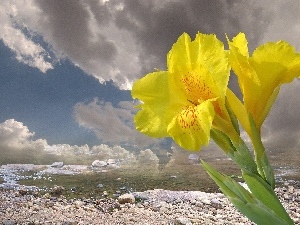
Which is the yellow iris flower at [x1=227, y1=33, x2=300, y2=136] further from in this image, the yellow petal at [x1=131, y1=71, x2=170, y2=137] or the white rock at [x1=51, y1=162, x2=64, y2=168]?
the white rock at [x1=51, y1=162, x2=64, y2=168]

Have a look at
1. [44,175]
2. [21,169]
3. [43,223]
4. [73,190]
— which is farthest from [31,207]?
[21,169]

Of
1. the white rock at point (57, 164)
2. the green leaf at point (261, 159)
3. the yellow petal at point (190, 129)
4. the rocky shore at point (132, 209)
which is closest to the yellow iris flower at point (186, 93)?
the yellow petal at point (190, 129)

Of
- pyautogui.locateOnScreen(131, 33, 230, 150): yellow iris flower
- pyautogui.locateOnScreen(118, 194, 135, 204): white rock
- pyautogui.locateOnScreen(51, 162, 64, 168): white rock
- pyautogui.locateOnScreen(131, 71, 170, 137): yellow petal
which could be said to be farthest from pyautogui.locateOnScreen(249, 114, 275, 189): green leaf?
pyautogui.locateOnScreen(51, 162, 64, 168): white rock

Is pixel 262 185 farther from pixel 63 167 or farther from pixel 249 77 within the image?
pixel 63 167

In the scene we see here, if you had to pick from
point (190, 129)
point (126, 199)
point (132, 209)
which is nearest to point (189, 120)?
point (190, 129)

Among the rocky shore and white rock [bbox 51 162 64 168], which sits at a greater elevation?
white rock [bbox 51 162 64 168]

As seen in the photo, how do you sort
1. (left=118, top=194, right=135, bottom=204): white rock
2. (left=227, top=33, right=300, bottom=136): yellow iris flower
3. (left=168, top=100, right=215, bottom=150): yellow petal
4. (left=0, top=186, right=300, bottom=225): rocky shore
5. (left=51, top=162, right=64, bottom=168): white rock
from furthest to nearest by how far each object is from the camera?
1. (left=51, top=162, right=64, bottom=168): white rock
2. (left=118, top=194, right=135, bottom=204): white rock
3. (left=0, top=186, right=300, bottom=225): rocky shore
4. (left=227, top=33, right=300, bottom=136): yellow iris flower
5. (left=168, top=100, right=215, bottom=150): yellow petal

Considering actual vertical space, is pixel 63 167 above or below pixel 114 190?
above
